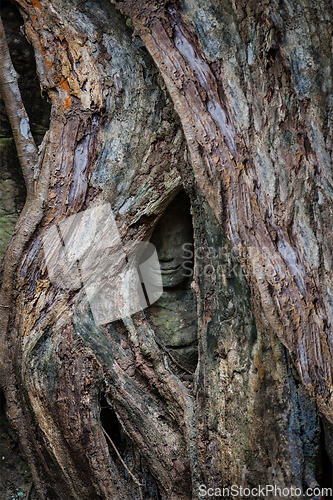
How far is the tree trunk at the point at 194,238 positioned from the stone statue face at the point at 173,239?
7 cm

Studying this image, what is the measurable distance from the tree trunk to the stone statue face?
0.07 m

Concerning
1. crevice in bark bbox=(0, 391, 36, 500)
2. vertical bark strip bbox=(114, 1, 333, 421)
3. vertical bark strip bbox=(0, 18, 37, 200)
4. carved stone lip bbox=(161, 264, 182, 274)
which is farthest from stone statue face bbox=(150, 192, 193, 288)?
crevice in bark bbox=(0, 391, 36, 500)

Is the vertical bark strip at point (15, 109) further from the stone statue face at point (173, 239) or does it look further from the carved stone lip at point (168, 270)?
the carved stone lip at point (168, 270)

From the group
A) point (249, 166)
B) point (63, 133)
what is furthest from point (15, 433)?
point (249, 166)

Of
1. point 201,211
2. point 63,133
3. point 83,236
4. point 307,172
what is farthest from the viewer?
point 63,133

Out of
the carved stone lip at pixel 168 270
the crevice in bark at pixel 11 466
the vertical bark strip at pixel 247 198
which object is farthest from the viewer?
the carved stone lip at pixel 168 270

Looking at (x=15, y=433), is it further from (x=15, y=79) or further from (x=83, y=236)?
(x=15, y=79)

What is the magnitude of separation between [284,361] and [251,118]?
0.92 meters

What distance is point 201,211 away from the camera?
1.63 m

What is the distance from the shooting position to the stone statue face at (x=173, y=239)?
76.7 inches

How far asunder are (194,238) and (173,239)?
0.27m

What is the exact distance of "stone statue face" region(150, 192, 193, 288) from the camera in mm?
1947

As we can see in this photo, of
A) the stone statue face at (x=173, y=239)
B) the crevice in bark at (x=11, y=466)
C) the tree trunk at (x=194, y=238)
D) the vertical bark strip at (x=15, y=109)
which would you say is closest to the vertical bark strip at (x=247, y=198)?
the tree trunk at (x=194, y=238)

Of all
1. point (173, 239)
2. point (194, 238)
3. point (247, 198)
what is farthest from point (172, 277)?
point (247, 198)
